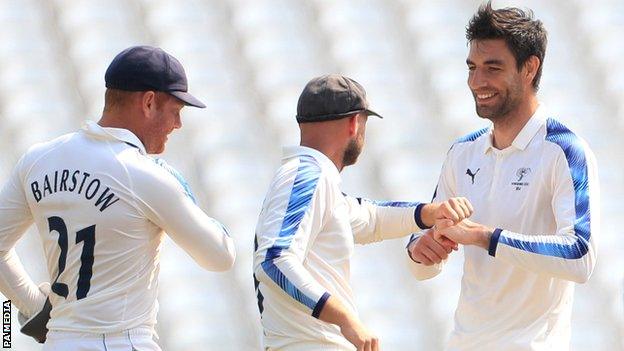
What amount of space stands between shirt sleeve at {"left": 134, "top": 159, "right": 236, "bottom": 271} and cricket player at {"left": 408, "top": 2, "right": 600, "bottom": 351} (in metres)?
0.57

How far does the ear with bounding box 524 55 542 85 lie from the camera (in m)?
3.78

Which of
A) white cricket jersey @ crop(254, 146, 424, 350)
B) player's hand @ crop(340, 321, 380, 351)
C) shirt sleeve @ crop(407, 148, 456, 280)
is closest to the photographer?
player's hand @ crop(340, 321, 380, 351)

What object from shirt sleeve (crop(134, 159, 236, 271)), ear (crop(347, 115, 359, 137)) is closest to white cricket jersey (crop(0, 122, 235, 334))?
shirt sleeve (crop(134, 159, 236, 271))

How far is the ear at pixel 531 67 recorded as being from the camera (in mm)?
3783

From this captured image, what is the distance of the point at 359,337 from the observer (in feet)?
10.8

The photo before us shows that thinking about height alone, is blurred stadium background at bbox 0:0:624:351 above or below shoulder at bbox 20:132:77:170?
below

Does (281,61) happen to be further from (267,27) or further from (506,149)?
(506,149)

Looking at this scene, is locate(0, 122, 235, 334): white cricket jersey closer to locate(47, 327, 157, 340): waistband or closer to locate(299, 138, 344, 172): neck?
locate(47, 327, 157, 340): waistband

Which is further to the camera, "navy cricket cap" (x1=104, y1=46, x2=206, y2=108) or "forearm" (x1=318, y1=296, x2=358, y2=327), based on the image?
"navy cricket cap" (x1=104, y1=46, x2=206, y2=108)

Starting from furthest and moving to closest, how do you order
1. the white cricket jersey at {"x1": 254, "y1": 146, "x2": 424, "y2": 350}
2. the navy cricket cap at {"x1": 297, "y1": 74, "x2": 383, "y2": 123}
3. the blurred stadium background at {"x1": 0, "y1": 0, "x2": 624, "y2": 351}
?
the blurred stadium background at {"x1": 0, "y1": 0, "x2": 624, "y2": 351} → the navy cricket cap at {"x1": 297, "y1": 74, "x2": 383, "y2": 123} → the white cricket jersey at {"x1": 254, "y1": 146, "x2": 424, "y2": 350}

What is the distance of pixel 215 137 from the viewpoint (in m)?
5.33

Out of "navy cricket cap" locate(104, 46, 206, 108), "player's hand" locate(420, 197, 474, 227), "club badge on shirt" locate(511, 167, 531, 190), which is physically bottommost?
"player's hand" locate(420, 197, 474, 227)

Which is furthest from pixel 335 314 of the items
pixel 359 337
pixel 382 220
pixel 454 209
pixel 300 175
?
pixel 382 220

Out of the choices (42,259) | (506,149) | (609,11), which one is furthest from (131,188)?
(609,11)
